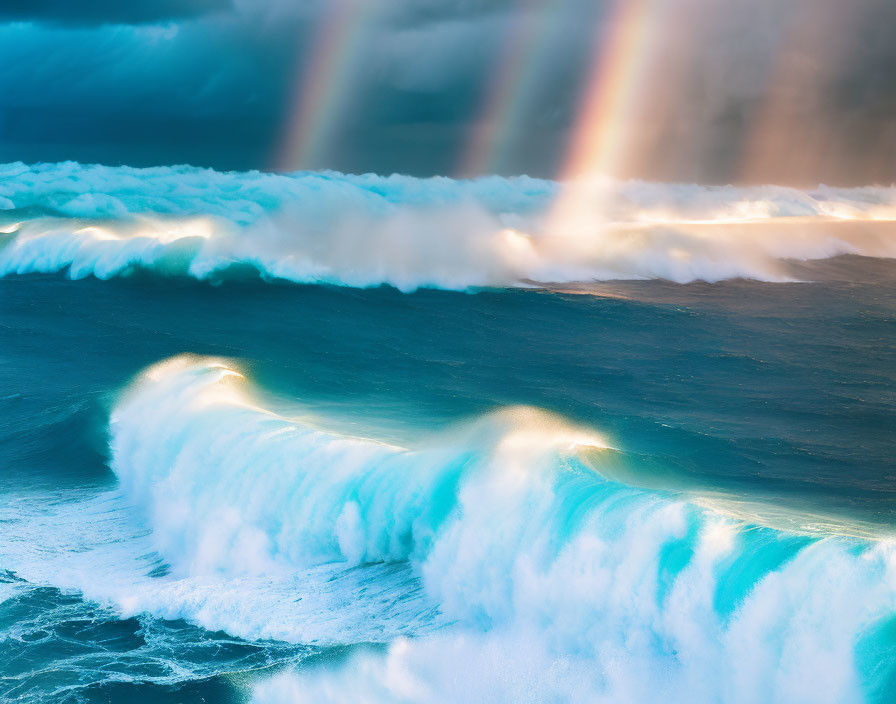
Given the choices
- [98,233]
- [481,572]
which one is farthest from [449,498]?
[98,233]

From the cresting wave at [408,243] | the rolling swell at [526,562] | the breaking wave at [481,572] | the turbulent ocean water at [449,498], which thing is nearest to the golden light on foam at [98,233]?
the cresting wave at [408,243]

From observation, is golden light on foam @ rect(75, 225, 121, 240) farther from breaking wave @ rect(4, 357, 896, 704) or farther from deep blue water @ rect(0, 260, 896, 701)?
breaking wave @ rect(4, 357, 896, 704)

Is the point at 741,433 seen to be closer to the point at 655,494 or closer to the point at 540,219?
the point at 655,494

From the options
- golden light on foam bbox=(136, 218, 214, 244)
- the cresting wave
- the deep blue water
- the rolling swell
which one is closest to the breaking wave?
the rolling swell

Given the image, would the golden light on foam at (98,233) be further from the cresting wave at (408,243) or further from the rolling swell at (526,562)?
the rolling swell at (526,562)

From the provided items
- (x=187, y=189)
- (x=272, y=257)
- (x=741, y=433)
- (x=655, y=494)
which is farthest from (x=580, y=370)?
(x=187, y=189)

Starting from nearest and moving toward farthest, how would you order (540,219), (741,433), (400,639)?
1. (400,639)
2. (741,433)
3. (540,219)

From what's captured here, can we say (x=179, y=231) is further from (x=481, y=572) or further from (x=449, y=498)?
(x=481, y=572)
